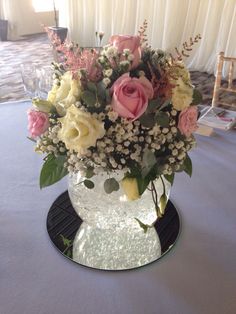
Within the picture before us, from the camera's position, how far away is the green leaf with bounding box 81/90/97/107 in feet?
1.63

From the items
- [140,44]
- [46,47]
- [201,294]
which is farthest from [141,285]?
[46,47]

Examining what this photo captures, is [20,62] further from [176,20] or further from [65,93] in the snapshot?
[65,93]

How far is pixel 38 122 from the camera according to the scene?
55 cm

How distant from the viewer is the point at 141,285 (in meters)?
0.59

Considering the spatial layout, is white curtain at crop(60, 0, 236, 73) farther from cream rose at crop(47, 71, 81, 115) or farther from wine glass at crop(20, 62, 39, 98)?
cream rose at crop(47, 71, 81, 115)

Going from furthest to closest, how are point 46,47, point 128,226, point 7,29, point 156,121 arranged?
point 7,29 < point 46,47 < point 128,226 < point 156,121

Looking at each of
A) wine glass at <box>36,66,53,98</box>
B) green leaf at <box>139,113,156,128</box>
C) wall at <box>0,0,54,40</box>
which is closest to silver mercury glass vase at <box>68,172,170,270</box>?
green leaf at <box>139,113,156,128</box>

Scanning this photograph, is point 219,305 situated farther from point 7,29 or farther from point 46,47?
point 7,29

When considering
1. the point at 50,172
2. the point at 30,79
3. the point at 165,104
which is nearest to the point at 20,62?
the point at 30,79

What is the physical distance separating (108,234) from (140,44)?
0.40 meters

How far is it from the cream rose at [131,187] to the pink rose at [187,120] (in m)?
0.13

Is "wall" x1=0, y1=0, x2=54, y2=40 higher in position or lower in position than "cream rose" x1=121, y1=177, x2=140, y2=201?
lower

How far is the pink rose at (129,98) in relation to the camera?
49cm

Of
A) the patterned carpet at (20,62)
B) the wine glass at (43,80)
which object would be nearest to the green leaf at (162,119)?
the wine glass at (43,80)
